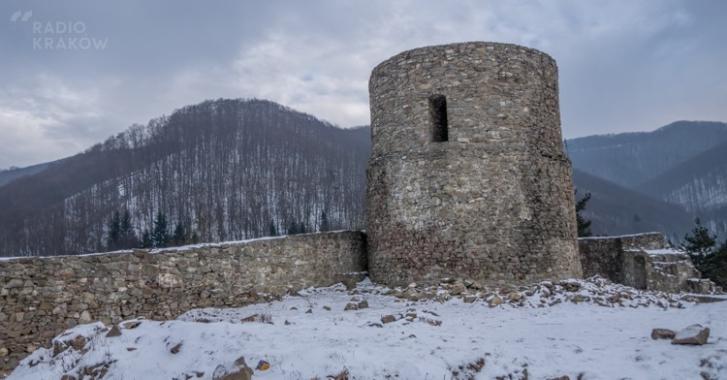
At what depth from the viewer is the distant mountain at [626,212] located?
126588 millimetres

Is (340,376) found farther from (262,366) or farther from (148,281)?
(148,281)

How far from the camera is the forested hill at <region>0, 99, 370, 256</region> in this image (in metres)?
72.4

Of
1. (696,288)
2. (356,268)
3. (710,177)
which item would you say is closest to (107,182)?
(356,268)

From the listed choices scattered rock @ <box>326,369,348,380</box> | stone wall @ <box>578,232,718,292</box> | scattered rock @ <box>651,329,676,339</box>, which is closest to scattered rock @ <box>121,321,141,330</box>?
scattered rock @ <box>326,369,348,380</box>

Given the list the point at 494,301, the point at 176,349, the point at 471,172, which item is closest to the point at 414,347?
the point at 176,349

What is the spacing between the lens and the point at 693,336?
7.20m

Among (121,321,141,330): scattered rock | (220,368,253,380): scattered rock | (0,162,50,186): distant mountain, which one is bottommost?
(220,368,253,380): scattered rock

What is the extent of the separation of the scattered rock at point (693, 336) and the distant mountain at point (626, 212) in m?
113

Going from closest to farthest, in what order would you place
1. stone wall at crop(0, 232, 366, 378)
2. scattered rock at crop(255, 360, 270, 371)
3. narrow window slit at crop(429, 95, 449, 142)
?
1. scattered rock at crop(255, 360, 270, 371)
2. stone wall at crop(0, 232, 366, 378)
3. narrow window slit at crop(429, 95, 449, 142)

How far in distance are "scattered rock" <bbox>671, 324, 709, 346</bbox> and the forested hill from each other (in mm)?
49692

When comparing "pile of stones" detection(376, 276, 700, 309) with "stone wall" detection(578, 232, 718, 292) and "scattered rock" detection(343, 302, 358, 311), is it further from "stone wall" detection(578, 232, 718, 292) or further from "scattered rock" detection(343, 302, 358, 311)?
"stone wall" detection(578, 232, 718, 292)

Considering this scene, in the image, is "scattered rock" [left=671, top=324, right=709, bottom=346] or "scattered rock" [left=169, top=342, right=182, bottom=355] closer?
"scattered rock" [left=671, top=324, right=709, bottom=346]

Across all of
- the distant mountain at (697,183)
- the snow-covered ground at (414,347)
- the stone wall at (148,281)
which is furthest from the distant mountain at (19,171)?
the distant mountain at (697,183)

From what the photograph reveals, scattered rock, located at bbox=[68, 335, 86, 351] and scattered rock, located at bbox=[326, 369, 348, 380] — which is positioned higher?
scattered rock, located at bbox=[68, 335, 86, 351]
